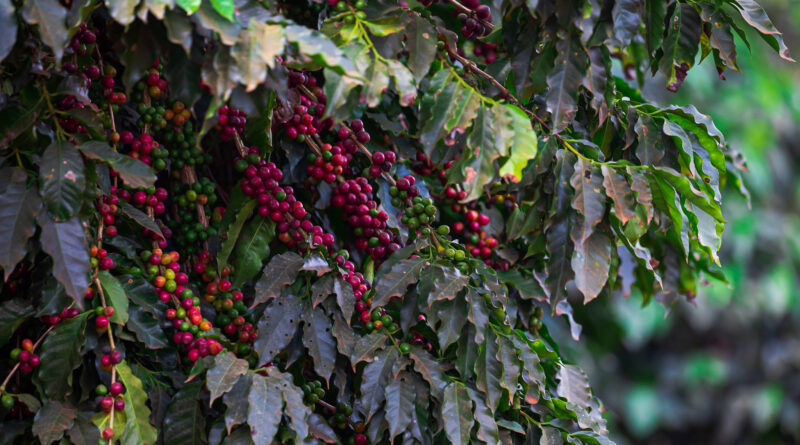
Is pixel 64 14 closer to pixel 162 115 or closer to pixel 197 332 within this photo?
pixel 162 115

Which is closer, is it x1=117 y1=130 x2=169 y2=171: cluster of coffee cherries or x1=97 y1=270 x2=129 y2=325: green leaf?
x1=97 y1=270 x2=129 y2=325: green leaf

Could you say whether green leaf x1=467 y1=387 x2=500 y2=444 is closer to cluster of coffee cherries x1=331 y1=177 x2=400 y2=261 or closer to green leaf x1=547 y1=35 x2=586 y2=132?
cluster of coffee cherries x1=331 y1=177 x2=400 y2=261

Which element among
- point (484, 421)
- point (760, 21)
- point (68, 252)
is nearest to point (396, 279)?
point (484, 421)

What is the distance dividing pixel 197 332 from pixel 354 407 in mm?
274

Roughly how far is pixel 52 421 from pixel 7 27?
1.66ft

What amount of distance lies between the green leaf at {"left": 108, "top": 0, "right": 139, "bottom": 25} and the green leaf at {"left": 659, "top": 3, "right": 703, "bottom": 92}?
81 centimetres

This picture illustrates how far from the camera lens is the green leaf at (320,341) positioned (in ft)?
3.59

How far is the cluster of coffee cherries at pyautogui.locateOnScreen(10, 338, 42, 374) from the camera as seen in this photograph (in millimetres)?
1011

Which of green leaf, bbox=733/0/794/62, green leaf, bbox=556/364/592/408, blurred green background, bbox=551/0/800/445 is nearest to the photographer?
green leaf, bbox=733/0/794/62

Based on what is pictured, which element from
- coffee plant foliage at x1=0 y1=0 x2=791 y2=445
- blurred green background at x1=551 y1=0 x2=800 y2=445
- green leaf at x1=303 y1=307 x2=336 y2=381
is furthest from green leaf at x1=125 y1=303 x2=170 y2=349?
blurred green background at x1=551 y1=0 x2=800 y2=445

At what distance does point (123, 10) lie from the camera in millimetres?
836

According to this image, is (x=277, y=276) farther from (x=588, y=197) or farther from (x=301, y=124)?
(x=588, y=197)

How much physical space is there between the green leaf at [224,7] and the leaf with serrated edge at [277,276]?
411 mm

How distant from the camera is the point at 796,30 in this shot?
13.6ft
